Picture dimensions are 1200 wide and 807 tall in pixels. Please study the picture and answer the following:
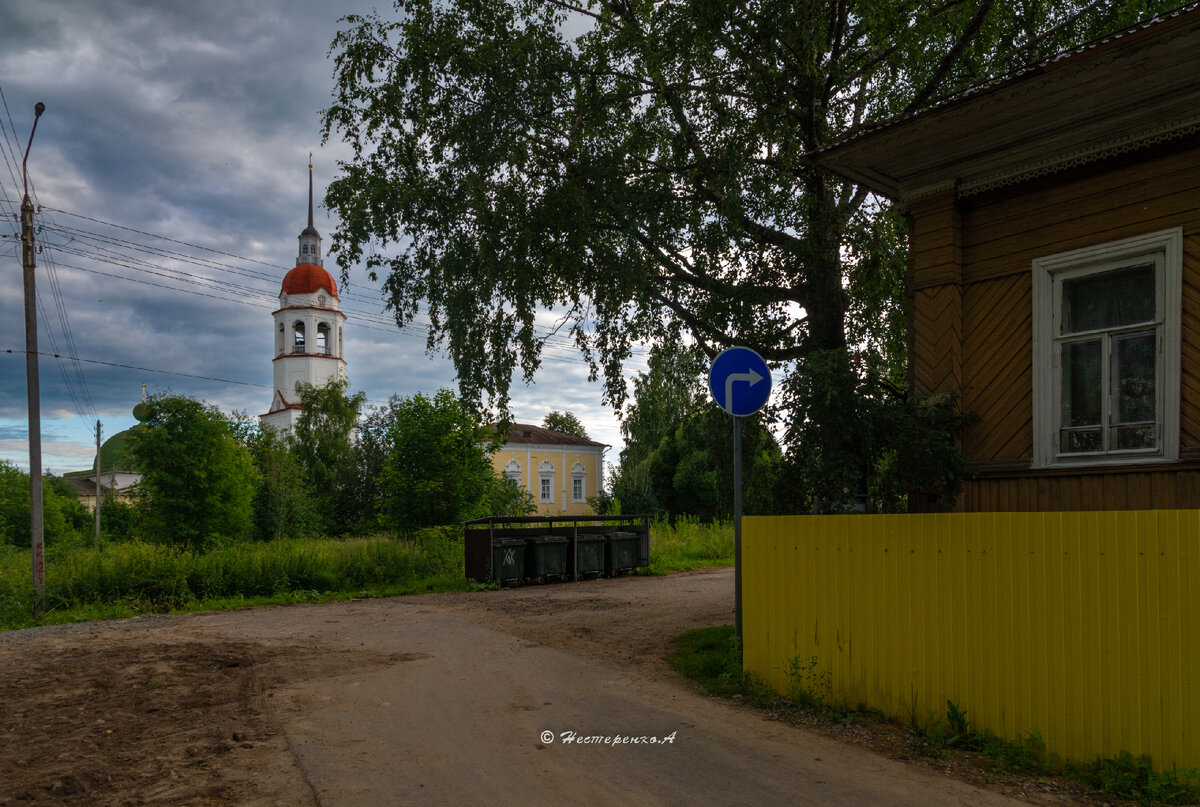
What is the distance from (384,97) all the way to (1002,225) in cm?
808

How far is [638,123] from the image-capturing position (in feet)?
37.8

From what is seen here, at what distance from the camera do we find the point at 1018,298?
24.3 feet

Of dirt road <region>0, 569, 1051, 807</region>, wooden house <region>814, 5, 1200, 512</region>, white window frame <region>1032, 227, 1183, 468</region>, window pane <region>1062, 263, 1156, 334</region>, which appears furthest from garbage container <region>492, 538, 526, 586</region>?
window pane <region>1062, 263, 1156, 334</region>

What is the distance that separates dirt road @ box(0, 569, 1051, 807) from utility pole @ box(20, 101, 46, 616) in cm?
472

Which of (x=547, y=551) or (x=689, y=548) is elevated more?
(x=547, y=551)

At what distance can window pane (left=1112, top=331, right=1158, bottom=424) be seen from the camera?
655cm

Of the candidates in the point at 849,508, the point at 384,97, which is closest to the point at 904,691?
the point at 849,508

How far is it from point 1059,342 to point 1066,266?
66cm

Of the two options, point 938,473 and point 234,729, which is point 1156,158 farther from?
point 234,729

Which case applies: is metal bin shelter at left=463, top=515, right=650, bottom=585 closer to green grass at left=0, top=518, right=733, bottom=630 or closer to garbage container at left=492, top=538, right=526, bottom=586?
garbage container at left=492, top=538, right=526, bottom=586

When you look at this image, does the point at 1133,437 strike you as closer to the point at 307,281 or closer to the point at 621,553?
the point at 621,553

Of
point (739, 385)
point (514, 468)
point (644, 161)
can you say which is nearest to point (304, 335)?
point (514, 468)

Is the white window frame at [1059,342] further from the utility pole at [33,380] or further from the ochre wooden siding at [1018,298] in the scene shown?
the utility pole at [33,380]

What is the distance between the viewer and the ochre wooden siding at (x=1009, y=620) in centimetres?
460
